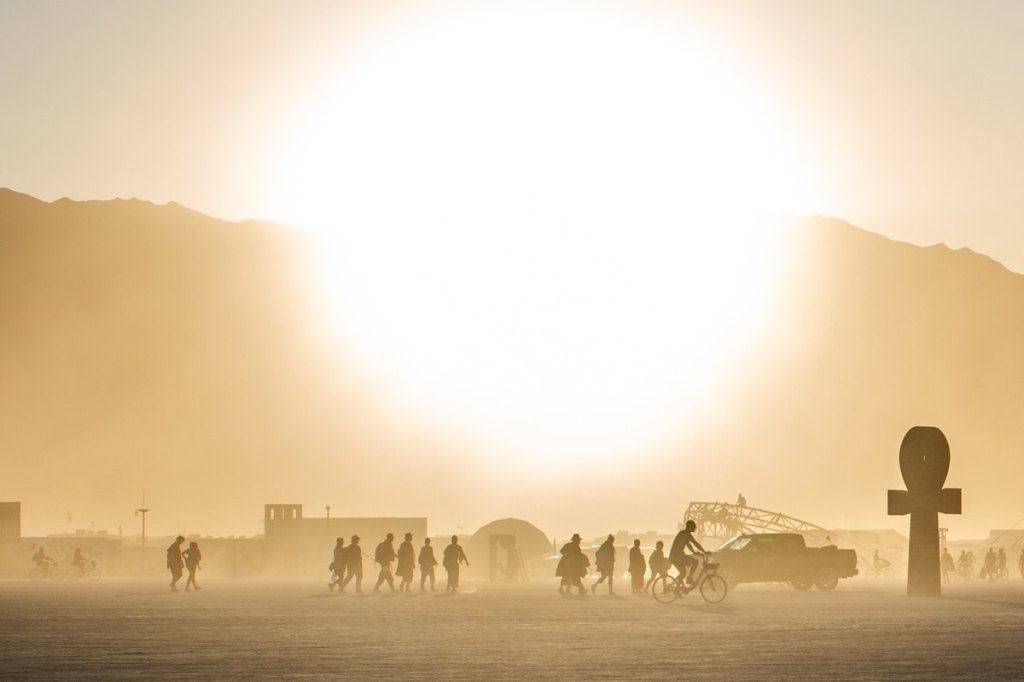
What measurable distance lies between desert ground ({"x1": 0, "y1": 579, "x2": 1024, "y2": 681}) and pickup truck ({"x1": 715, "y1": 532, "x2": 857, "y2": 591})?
9.56m

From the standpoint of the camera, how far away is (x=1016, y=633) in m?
25.9

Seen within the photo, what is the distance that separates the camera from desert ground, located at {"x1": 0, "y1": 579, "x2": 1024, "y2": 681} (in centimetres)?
1919

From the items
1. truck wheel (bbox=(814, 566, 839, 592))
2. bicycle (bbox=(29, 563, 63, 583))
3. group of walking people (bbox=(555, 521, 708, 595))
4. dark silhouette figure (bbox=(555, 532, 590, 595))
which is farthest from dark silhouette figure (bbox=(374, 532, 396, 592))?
bicycle (bbox=(29, 563, 63, 583))

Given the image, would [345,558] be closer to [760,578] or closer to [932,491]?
[760,578]

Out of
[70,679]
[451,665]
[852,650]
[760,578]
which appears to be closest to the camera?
[70,679]

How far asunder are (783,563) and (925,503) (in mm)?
7092

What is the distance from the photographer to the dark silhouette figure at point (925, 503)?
43.6 metres

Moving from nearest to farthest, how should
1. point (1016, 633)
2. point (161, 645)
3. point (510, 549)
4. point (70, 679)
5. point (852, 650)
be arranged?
point (70, 679), point (852, 650), point (161, 645), point (1016, 633), point (510, 549)

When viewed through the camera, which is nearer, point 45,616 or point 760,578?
point 45,616

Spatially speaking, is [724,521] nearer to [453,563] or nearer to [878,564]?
[878,564]

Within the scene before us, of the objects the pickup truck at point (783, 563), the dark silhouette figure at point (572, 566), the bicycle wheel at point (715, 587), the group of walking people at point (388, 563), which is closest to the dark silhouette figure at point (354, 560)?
the group of walking people at point (388, 563)

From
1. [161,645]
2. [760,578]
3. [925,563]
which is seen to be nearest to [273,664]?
[161,645]

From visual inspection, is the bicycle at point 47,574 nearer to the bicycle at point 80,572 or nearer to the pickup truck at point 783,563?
the bicycle at point 80,572

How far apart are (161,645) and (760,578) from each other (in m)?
29.1
